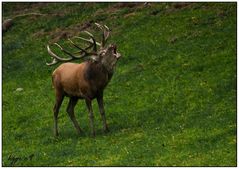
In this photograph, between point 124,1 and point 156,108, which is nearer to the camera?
point 156,108

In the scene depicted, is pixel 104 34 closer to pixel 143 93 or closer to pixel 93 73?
pixel 93 73

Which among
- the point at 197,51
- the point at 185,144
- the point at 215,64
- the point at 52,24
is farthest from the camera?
the point at 52,24

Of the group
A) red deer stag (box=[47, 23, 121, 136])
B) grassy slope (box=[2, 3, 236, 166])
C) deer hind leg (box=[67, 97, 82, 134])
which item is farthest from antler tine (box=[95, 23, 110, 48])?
grassy slope (box=[2, 3, 236, 166])

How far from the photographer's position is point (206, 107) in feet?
76.8

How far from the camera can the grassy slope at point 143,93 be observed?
1939 centimetres

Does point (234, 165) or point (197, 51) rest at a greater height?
point (197, 51)

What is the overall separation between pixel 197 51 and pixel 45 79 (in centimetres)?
613

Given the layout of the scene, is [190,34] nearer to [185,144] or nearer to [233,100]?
[233,100]

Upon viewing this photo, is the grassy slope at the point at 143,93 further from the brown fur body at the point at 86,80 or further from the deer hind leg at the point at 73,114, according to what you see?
the brown fur body at the point at 86,80

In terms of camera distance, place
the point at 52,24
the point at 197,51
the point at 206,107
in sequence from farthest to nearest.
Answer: the point at 52,24, the point at 197,51, the point at 206,107

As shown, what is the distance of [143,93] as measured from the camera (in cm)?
2619

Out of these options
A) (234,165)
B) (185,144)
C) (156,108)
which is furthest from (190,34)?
(234,165)

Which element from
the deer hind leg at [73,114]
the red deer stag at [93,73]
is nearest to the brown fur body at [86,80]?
the red deer stag at [93,73]

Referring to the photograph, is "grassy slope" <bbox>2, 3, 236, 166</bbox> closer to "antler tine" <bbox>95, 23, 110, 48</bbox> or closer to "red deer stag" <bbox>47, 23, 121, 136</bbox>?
"red deer stag" <bbox>47, 23, 121, 136</bbox>
